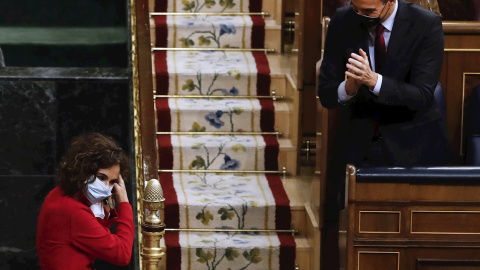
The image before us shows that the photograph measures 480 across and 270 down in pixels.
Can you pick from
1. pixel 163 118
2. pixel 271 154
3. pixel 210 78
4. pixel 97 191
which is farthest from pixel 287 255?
pixel 97 191

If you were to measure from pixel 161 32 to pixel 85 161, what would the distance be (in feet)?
9.78

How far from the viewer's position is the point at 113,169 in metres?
3.60

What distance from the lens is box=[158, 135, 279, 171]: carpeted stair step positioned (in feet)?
19.5

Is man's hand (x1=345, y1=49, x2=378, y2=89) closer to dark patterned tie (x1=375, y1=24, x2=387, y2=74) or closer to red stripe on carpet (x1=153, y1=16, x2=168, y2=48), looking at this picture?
dark patterned tie (x1=375, y1=24, x2=387, y2=74)

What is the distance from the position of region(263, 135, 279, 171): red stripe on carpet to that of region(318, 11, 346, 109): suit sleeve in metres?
1.60

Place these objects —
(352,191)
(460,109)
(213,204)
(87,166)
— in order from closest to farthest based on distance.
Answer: (87,166)
(352,191)
(460,109)
(213,204)

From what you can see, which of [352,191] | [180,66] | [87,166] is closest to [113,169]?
[87,166]

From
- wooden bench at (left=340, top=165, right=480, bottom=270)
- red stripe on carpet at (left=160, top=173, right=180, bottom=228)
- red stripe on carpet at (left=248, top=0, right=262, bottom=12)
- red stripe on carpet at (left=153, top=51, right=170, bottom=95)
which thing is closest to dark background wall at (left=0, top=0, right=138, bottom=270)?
wooden bench at (left=340, top=165, right=480, bottom=270)

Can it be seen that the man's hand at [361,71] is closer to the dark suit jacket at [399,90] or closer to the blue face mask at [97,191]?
the dark suit jacket at [399,90]

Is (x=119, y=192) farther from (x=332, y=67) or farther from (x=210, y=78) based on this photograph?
(x=210, y=78)

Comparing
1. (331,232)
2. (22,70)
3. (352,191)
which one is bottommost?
(331,232)

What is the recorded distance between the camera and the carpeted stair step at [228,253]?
17.8ft

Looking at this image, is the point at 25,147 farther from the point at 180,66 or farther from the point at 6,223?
the point at 180,66

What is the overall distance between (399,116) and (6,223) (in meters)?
1.58
